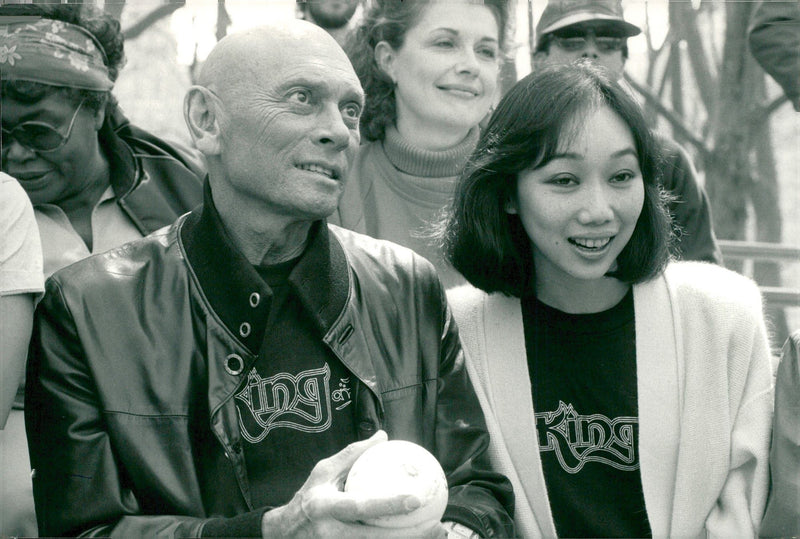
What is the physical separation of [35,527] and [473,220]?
4.62 ft

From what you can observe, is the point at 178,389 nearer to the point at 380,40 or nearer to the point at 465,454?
the point at 465,454

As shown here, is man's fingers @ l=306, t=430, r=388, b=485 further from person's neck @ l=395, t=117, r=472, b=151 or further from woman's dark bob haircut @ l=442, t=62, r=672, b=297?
person's neck @ l=395, t=117, r=472, b=151

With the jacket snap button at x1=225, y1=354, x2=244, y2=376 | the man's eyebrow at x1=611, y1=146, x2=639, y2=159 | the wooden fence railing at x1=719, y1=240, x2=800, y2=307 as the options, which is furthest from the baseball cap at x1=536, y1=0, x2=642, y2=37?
the jacket snap button at x1=225, y1=354, x2=244, y2=376

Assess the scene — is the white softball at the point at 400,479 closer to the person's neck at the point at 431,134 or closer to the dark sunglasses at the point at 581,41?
the person's neck at the point at 431,134

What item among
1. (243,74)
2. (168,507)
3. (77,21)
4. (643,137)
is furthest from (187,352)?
(77,21)

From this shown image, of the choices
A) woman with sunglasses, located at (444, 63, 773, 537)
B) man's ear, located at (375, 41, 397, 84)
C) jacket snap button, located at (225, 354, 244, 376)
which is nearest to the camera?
jacket snap button, located at (225, 354, 244, 376)

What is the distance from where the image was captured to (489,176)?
2.87 meters

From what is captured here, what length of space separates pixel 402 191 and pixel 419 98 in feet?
1.09

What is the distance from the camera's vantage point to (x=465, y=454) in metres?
2.63

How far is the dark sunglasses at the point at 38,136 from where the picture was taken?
3.35m

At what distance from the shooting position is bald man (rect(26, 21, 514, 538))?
7.88 ft

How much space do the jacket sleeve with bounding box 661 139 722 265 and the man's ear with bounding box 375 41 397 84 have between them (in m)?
0.93

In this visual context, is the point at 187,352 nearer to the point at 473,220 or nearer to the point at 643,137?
the point at 473,220

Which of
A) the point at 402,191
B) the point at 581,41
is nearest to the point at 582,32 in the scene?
the point at 581,41
